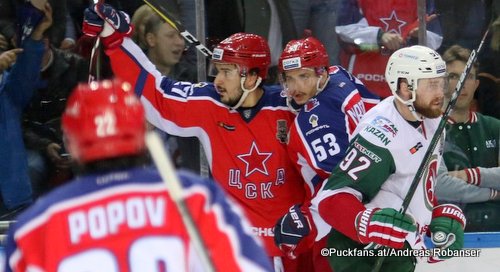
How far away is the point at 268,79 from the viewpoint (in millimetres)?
4504

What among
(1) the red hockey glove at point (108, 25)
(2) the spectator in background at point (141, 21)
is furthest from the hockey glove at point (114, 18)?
(2) the spectator in background at point (141, 21)

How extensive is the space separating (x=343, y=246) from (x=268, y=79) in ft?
3.77

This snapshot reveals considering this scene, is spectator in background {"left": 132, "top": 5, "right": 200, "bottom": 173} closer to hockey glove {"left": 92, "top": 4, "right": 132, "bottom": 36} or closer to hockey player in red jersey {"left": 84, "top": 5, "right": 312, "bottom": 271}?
hockey player in red jersey {"left": 84, "top": 5, "right": 312, "bottom": 271}

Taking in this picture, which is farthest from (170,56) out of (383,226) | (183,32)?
(383,226)

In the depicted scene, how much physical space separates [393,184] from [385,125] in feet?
0.59

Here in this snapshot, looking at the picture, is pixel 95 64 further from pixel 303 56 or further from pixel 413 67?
pixel 413 67

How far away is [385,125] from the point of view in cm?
340

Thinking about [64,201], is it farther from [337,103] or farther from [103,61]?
[103,61]

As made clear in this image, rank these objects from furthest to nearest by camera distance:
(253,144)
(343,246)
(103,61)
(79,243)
→ (103,61), (253,144), (343,246), (79,243)

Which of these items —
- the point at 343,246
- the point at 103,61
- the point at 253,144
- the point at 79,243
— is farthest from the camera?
the point at 103,61

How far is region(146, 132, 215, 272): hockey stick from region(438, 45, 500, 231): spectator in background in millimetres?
2948

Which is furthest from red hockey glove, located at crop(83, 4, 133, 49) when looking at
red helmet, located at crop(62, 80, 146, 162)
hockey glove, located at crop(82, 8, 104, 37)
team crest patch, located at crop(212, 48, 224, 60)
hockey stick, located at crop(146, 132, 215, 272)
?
hockey stick, located at crop(146, 132, 215, 272)

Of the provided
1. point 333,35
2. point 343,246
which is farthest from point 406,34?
point 343,246

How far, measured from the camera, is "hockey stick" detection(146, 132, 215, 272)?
65.5 inches
